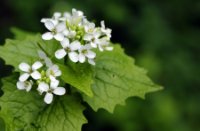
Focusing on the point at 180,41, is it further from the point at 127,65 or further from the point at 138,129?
the point at 127,65

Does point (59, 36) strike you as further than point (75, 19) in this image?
No

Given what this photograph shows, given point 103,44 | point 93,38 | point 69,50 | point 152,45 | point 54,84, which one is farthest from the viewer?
point 152,45

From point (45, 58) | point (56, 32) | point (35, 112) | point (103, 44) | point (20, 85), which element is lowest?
point (35, 112)

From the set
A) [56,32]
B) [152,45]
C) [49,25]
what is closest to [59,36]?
[56,32]

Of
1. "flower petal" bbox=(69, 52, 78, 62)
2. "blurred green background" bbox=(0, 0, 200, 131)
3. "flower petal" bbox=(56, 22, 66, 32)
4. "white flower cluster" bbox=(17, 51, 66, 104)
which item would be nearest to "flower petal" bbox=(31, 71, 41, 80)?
"white flower cluster" bbox=(17, 51, 66, 104)

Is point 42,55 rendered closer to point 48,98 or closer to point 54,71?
point 54,71

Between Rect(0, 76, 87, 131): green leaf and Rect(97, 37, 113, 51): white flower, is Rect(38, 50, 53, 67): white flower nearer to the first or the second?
Rect(0, 76, 87, 131): green leaf

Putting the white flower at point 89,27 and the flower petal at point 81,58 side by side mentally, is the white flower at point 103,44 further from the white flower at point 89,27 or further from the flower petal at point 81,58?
the flower petal at point 81,58
